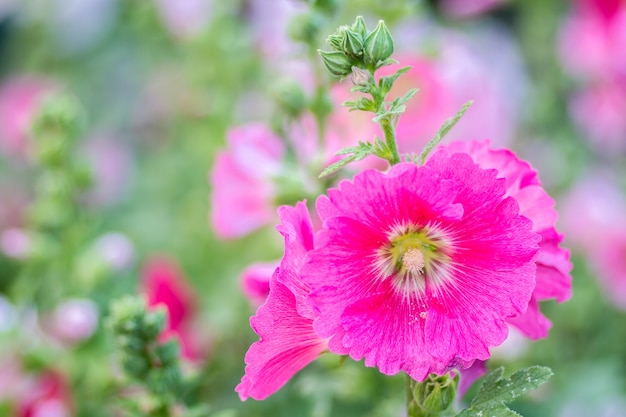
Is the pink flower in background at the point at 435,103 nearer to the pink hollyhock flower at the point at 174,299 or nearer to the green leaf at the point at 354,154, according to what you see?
the pink hollyhock flower at the point at 174,299

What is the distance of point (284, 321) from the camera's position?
0.55m

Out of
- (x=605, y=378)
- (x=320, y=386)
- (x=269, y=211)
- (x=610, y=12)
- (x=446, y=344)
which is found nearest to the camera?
(x=446, y=344)

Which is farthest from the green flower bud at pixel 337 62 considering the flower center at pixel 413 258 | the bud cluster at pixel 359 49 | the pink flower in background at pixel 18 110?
the pink flower in background at pixel 18 110

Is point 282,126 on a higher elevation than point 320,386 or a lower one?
higher

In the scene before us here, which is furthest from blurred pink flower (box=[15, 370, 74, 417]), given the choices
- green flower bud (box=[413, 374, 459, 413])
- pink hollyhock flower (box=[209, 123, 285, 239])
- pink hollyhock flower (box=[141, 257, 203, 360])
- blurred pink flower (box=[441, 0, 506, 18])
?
blurred pink flower (box=[441, 0, 506, 18])

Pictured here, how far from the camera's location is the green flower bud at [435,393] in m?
0.57

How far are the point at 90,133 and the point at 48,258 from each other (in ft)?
3.50

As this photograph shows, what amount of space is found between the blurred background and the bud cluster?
194 mm

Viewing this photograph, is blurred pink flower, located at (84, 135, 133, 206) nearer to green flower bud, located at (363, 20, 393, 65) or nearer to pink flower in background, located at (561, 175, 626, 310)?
pink flower in background, located at (561, 175, 626, 310)

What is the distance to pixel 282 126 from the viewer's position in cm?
95

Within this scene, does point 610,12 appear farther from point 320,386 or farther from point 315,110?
point 320,386

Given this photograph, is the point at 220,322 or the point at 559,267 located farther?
the point at 220,322

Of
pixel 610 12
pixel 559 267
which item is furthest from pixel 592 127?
pixel 559 267

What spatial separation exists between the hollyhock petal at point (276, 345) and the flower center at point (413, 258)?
0.07 m
